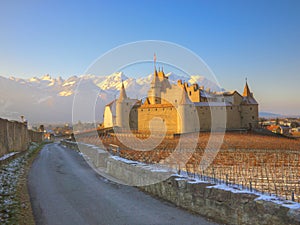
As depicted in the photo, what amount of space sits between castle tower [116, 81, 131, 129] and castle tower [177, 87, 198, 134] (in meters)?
13.2

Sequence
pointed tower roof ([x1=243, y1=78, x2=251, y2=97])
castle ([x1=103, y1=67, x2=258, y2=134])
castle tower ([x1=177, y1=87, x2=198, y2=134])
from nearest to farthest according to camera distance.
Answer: castle tower ([x1=177, y1=87, x2=198, y2=134]) < castle ([x1=103, y1=67, x2=258, y2=134]) < pointed tower roof ([x1=243, y1=78, x2=251, y2=97])

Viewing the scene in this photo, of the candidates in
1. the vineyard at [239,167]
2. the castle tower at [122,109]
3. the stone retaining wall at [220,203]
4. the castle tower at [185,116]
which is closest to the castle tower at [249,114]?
the castle tower at [185,116]

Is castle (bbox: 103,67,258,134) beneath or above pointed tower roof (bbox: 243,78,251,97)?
beneath

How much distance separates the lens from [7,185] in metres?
9.91

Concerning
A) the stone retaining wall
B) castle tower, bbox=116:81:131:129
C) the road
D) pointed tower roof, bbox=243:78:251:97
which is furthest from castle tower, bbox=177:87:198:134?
the stone retaining wall

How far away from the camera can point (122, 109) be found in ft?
194

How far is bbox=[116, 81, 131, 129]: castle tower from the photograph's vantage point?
194 ft

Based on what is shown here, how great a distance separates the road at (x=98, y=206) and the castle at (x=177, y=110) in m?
43.8

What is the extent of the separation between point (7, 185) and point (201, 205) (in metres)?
7.48

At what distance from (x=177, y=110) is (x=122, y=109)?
13243 millimetres

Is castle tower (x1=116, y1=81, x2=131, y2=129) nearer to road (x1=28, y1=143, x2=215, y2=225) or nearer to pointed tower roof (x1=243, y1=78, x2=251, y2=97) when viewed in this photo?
pointed tower roof (x1=243, y1=78, x2=251, y2=97)

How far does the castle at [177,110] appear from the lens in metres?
56.1

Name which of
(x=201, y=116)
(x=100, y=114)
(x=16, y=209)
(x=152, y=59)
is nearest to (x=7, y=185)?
(x=16, y=209)

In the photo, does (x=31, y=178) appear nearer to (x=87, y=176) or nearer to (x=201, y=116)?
(x=87, y=176)
